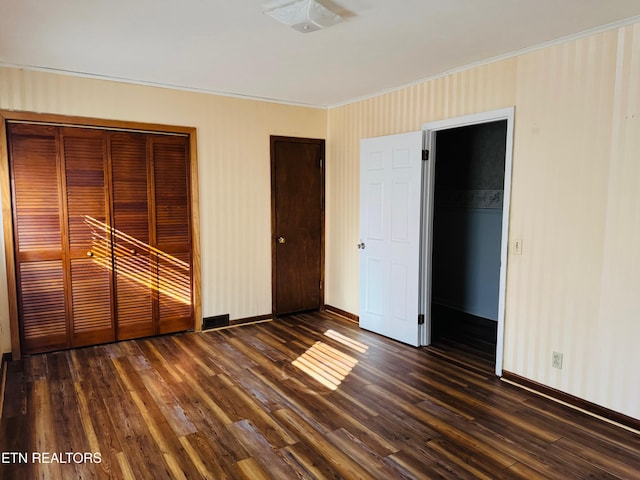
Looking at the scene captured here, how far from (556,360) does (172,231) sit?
361 centimetres

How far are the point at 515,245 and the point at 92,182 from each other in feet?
12.3

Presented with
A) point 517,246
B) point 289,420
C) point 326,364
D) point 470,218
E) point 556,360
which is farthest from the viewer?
point 470,218

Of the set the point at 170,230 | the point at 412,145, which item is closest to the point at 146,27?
the point at 170,230

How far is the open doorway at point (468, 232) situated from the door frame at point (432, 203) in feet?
1.78

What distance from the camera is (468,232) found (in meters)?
5.20

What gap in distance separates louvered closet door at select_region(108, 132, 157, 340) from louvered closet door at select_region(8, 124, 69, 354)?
465mm

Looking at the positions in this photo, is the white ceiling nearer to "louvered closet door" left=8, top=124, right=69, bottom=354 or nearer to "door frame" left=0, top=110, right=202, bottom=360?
"door frame" left=0, top=110, right=202, bottom=360

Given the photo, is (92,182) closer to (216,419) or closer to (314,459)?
(216,419)

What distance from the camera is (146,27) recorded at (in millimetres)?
2738

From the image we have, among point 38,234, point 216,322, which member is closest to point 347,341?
point 216,322

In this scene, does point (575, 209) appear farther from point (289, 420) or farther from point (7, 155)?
point (7, 155)

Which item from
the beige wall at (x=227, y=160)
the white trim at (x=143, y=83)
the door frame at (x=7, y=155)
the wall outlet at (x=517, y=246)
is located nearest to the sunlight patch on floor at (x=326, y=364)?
the beige wall at (x=227, y=160)

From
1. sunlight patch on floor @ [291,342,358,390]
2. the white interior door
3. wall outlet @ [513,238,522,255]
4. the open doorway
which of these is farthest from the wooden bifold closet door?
wall outlet @ [513,238,522,255]

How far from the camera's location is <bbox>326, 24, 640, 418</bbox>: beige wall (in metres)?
2.68
